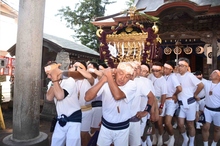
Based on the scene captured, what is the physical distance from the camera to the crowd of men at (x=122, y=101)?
252 centimetres

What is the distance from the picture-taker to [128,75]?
99.7 inches

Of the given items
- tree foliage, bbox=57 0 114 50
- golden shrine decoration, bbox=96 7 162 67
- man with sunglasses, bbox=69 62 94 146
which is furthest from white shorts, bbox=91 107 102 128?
tree foliage, bbox=57 0 114 50

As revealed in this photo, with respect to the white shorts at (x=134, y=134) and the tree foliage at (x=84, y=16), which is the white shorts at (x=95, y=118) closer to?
the white shorts at (x=134, y=134)

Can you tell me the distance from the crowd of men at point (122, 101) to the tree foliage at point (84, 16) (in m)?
12.3

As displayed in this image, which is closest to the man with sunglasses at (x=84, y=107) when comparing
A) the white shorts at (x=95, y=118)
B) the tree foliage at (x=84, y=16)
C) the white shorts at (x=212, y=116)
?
the white shorts at (x=95, y=118)

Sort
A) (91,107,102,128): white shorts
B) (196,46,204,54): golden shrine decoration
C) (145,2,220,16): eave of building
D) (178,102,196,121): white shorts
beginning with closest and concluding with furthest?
(91,107,102,128): white shorts, (178,102,196,121): white shorts, (145,2,220,16): eave of building, (196,46,204,54): golden shrine decoration

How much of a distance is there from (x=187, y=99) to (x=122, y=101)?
2.50m

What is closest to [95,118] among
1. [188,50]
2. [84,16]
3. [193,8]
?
[193,8]

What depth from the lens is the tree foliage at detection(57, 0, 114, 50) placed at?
16562mm

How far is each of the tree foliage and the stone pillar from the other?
13.3m

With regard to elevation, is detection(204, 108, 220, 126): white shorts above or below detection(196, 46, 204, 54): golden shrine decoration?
below

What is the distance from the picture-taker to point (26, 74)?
319cm

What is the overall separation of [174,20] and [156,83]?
381 centimetres

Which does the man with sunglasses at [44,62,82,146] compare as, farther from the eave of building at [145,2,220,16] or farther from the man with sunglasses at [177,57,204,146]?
the eave of building at [145,2,220,16]
